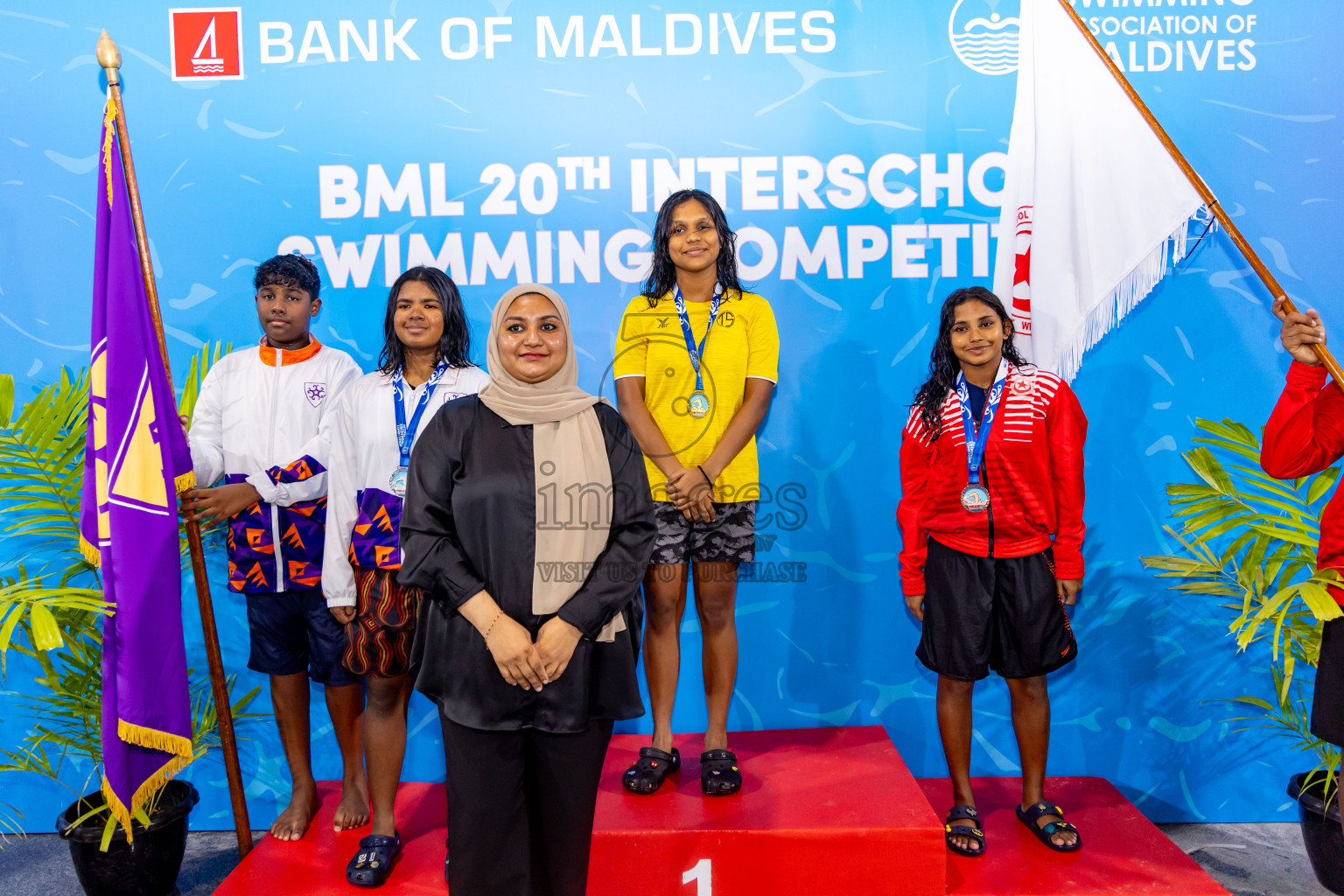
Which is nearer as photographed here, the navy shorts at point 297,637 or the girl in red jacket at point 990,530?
the girl in red jacket at point 990,530

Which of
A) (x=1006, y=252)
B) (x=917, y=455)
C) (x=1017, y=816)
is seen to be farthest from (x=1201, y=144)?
(x=1017, y=816)

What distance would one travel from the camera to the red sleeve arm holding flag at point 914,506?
2.60 metres

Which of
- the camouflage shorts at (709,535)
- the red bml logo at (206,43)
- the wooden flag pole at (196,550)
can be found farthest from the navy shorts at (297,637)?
the red bml logo at (206,43)

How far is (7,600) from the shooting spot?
7.69 ft

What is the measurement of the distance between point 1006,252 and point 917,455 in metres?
0.73

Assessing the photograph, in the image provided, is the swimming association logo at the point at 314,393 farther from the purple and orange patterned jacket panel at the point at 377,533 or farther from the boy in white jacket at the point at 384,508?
the purple and orange patterned jacket panel at the point at 377,533


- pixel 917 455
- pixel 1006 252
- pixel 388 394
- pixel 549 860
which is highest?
pixel 1006 252

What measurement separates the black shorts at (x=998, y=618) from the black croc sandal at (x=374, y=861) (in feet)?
5.32

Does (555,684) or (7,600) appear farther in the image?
(7,600)

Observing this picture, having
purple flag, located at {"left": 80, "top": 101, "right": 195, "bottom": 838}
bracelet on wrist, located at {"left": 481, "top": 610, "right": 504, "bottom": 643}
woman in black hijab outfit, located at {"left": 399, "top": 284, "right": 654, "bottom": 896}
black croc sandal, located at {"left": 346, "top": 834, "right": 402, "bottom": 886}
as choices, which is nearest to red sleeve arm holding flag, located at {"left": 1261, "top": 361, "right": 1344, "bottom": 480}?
woman in black hijab outfit, located at {"left": 399, "top": 284, "right": 654, "bottom": 896}

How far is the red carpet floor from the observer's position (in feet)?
7.68

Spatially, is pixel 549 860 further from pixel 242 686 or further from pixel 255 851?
pixel 242 686

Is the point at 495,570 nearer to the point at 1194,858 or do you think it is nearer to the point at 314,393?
the point at 314,393

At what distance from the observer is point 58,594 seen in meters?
2.40
